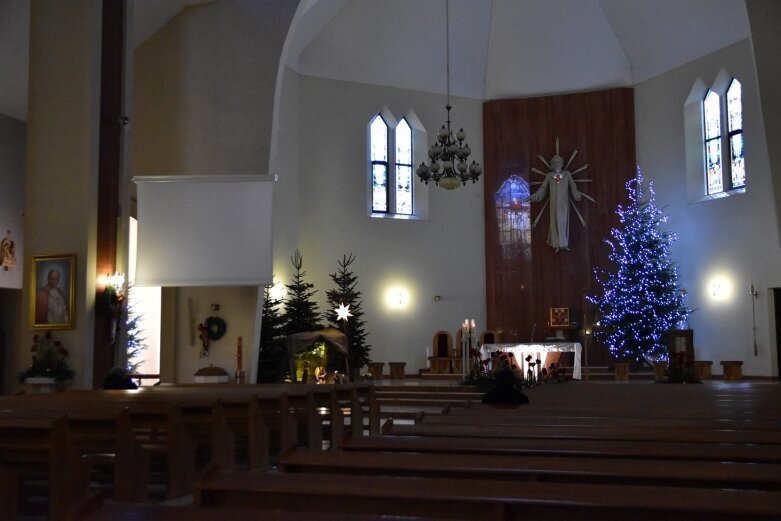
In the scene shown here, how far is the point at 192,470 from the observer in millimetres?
5586

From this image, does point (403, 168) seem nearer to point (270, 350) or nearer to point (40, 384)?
point (270, 350)

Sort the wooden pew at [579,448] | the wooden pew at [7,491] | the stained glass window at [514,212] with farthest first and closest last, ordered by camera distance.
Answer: the stained glass window at [514,212]
the wooden pew at [7,491]
the wooden pew at [579,448]

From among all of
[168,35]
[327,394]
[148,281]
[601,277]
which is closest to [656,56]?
[601,277]

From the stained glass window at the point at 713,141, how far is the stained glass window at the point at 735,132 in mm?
228

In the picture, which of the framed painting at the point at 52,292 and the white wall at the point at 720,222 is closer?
the framed painting at the point at 52,292

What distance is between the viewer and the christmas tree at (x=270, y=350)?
14000 mm

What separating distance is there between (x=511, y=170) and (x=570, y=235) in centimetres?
192

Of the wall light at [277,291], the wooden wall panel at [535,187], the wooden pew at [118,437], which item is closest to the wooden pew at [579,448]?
the wooden pew at [118,437]

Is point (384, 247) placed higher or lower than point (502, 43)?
lower

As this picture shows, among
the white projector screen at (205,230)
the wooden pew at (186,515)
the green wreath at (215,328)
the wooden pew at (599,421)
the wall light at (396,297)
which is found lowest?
the wooden pew at (599,421)

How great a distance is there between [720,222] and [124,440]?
14.1 metres

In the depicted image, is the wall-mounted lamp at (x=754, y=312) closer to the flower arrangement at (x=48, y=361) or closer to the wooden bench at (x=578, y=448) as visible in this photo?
the flower arrangement at (x=48, y=361)

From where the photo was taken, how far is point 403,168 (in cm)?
1859

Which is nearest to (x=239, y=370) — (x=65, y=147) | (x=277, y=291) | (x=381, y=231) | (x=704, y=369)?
(x=277, y=291)
